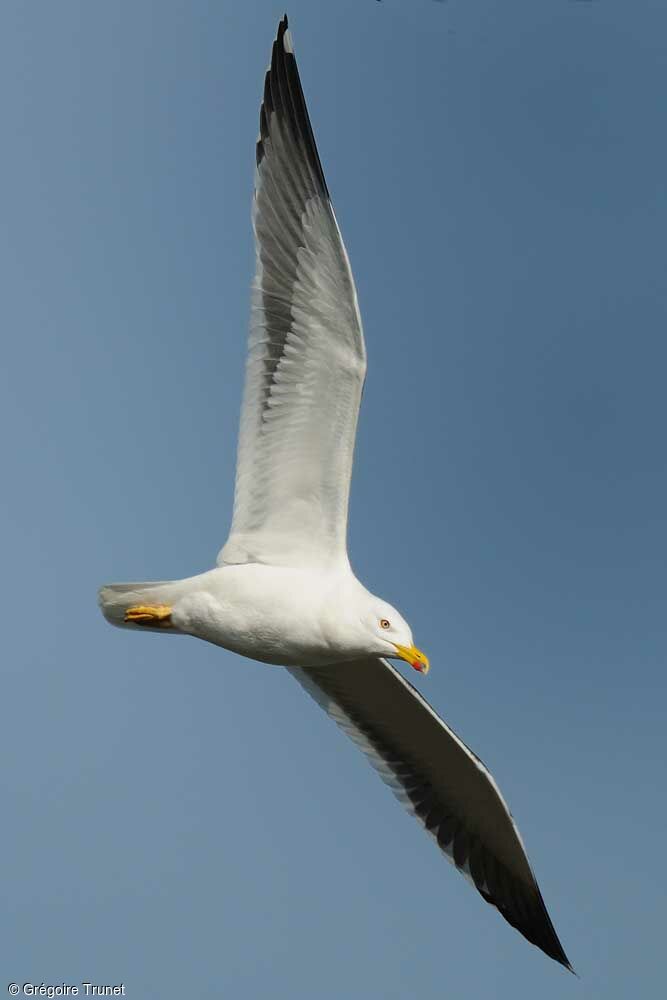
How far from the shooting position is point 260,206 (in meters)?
11.5

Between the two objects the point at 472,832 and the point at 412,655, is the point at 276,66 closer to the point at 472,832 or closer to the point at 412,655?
the point at 412,655

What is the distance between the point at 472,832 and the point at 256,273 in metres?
5.74

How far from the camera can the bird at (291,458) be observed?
37.1 feet

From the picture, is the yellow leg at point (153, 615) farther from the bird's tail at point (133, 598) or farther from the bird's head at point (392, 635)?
the bird's head at point (392, 635)

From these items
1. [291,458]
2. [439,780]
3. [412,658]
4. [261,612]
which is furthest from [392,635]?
[439,780]

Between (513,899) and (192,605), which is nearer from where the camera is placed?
(192,605)

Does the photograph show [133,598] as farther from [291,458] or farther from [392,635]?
[392,635]

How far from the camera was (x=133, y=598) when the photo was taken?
480 inches

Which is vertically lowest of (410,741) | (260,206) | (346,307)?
(410,741)

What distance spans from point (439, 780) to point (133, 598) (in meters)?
3.62

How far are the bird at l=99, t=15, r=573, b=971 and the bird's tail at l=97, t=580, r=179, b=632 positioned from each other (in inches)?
0.5

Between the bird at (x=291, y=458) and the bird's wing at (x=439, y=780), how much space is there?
1896 mm

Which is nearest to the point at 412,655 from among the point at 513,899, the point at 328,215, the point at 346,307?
the point at 346,307

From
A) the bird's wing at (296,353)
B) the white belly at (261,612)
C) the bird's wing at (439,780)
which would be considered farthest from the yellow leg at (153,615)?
the bird's wing at (439,780)
